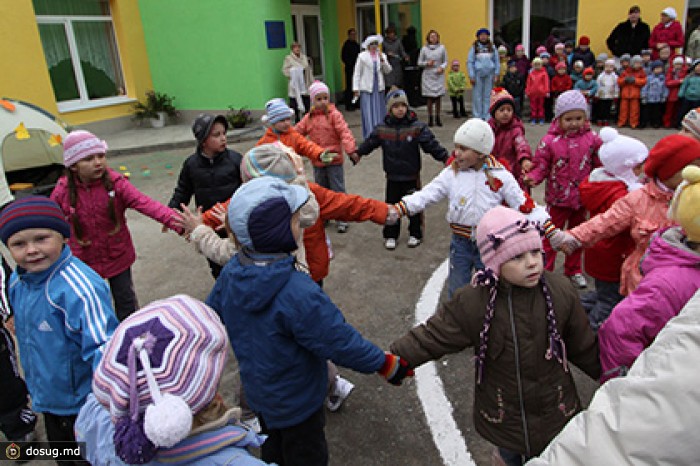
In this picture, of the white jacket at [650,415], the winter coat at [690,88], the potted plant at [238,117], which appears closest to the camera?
the white jacket at [650,415]

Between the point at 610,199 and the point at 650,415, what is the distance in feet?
10.2

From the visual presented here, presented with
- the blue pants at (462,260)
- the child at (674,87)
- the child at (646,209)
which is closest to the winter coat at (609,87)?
the child at (674,87)

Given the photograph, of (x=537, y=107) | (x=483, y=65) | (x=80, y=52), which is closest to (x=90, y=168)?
(x=483, y=65)

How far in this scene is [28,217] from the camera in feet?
8.41

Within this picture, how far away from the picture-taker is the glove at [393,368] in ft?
8.38

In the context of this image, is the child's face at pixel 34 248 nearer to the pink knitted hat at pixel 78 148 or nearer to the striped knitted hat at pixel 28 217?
the striped knitted hat at pixel 28 217

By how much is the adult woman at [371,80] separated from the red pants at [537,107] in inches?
153

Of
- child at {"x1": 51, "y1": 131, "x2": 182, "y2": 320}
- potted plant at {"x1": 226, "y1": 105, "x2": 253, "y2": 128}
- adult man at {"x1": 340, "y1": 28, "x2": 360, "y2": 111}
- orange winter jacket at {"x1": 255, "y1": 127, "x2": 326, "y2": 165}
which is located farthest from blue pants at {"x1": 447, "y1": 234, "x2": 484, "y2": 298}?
adult man at {"x1": 340, "y1": 28, "x2": 360, "y2": 111}

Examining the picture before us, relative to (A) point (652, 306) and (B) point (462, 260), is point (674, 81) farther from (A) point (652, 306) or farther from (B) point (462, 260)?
(A) point (652, 306)

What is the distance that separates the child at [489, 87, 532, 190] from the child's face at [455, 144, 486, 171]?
1.38 meters

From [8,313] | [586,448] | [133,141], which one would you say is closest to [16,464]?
[8,313]

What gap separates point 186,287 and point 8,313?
105 inches

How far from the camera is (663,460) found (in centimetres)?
117

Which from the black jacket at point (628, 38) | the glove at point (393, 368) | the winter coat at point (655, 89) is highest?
the black jacket at point (628, 38)
